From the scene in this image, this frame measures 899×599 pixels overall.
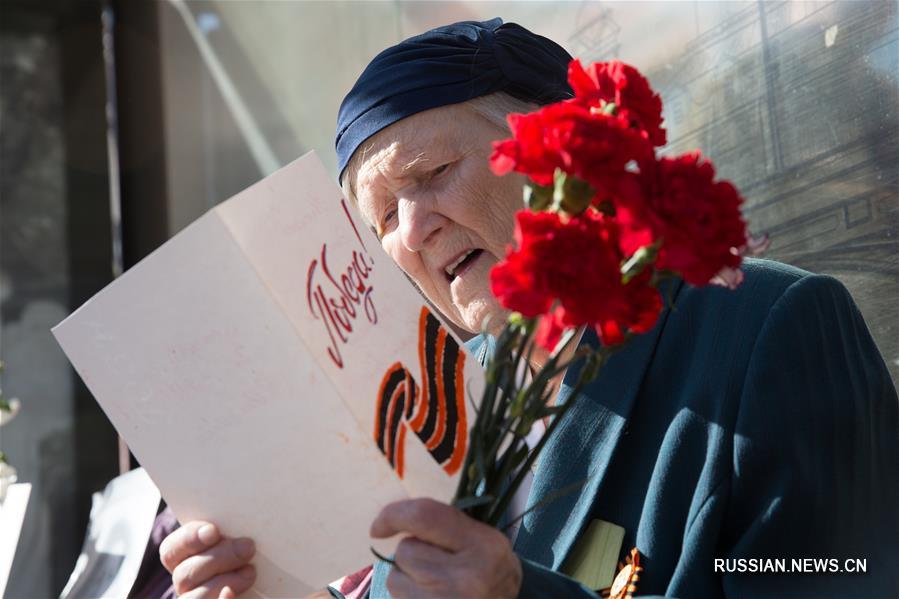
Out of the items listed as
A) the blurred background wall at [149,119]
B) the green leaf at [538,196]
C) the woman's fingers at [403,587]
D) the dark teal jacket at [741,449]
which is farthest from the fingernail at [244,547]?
the blurred background wall at [149,119]

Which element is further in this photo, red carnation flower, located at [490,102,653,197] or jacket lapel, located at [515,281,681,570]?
jacket lapel, located at [515,281,681,570]

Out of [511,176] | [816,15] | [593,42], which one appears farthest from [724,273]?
[593,42]

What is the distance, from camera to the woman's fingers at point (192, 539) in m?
1.08

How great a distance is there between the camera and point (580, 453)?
52.9 inches

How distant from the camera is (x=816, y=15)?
1.86 m

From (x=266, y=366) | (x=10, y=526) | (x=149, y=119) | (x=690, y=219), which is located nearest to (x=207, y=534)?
(x=266, y=366)

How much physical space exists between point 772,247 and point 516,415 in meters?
1.26

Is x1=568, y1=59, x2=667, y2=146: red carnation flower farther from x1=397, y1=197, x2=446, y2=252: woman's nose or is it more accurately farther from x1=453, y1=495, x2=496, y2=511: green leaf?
x1=397, y1=197, x2=446, y2=252: woman's nose

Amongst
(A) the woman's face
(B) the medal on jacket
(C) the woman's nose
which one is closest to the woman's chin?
(A) the woman's face

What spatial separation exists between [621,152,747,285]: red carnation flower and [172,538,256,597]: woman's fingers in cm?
52

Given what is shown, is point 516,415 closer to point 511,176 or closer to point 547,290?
point 547,290

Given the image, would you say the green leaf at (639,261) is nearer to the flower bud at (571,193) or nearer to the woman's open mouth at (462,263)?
the flower bud at (571,193)

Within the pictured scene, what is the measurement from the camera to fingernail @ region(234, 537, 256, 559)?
3.56 ft

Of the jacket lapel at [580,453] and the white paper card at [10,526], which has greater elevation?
the white paper card at [10,526]
